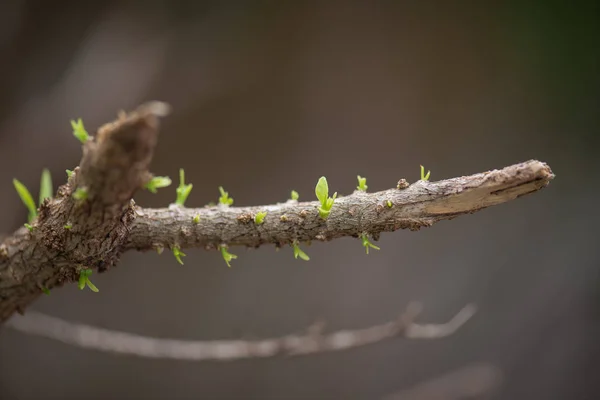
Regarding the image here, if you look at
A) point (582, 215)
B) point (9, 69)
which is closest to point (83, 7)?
point (9, 69)

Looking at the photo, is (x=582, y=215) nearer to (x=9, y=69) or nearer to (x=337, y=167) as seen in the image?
(x=337, y=167)

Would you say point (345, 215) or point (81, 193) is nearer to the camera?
point (81, 193)

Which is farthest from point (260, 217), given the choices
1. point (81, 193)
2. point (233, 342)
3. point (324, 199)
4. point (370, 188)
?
point (370, 188)

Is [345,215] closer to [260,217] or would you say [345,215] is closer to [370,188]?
[260,217]

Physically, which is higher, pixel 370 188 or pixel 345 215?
pixel 370 188

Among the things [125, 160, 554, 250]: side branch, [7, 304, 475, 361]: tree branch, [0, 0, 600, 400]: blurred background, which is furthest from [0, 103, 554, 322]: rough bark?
[0, 0, 600, 400]: blurred background

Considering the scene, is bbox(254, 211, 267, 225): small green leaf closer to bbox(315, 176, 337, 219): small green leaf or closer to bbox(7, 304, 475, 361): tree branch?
bbox(315, 176, 337, 219): small green leaf
